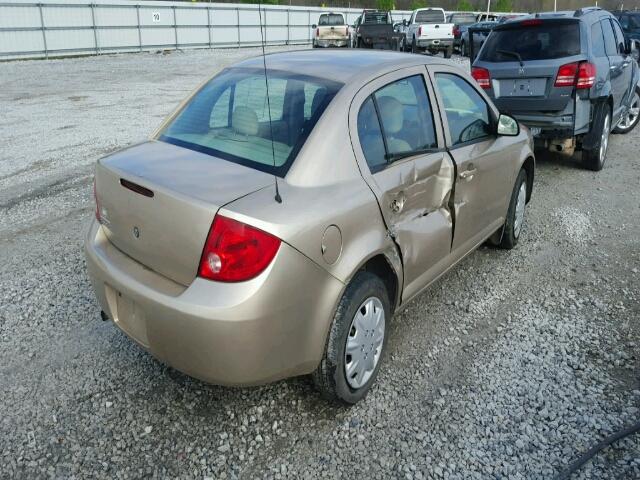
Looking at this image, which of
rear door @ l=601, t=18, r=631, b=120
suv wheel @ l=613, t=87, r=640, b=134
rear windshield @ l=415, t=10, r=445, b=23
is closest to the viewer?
rear door @ l=601, t=18, r=631, b=120

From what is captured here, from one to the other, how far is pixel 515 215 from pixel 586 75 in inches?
118

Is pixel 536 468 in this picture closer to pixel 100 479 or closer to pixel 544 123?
pixel 100 479

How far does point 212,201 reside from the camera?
2357 mm

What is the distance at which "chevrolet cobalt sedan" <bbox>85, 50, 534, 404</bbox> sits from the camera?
2.32m

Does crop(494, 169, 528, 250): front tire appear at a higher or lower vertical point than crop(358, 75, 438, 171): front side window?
lower

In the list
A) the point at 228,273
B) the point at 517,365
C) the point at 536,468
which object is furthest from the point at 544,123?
the point at 228,273

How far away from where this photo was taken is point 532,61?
702 cm

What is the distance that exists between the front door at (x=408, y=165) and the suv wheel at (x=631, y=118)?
804 cm

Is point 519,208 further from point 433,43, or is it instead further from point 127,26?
point 127,26

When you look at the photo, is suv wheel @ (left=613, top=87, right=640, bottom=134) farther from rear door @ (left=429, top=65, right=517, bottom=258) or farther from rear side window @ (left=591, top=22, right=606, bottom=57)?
rear door @ (left=429, top=65, right=517, bottom=258)

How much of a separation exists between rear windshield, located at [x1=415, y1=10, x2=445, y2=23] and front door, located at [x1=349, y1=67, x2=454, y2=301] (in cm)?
2670

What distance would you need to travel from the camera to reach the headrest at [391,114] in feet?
10.0

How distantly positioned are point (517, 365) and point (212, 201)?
206cm

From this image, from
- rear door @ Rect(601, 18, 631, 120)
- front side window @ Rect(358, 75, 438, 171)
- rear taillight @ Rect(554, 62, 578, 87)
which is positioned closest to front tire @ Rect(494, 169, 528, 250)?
front side window @ Rect(358, 75, 438, 171)
